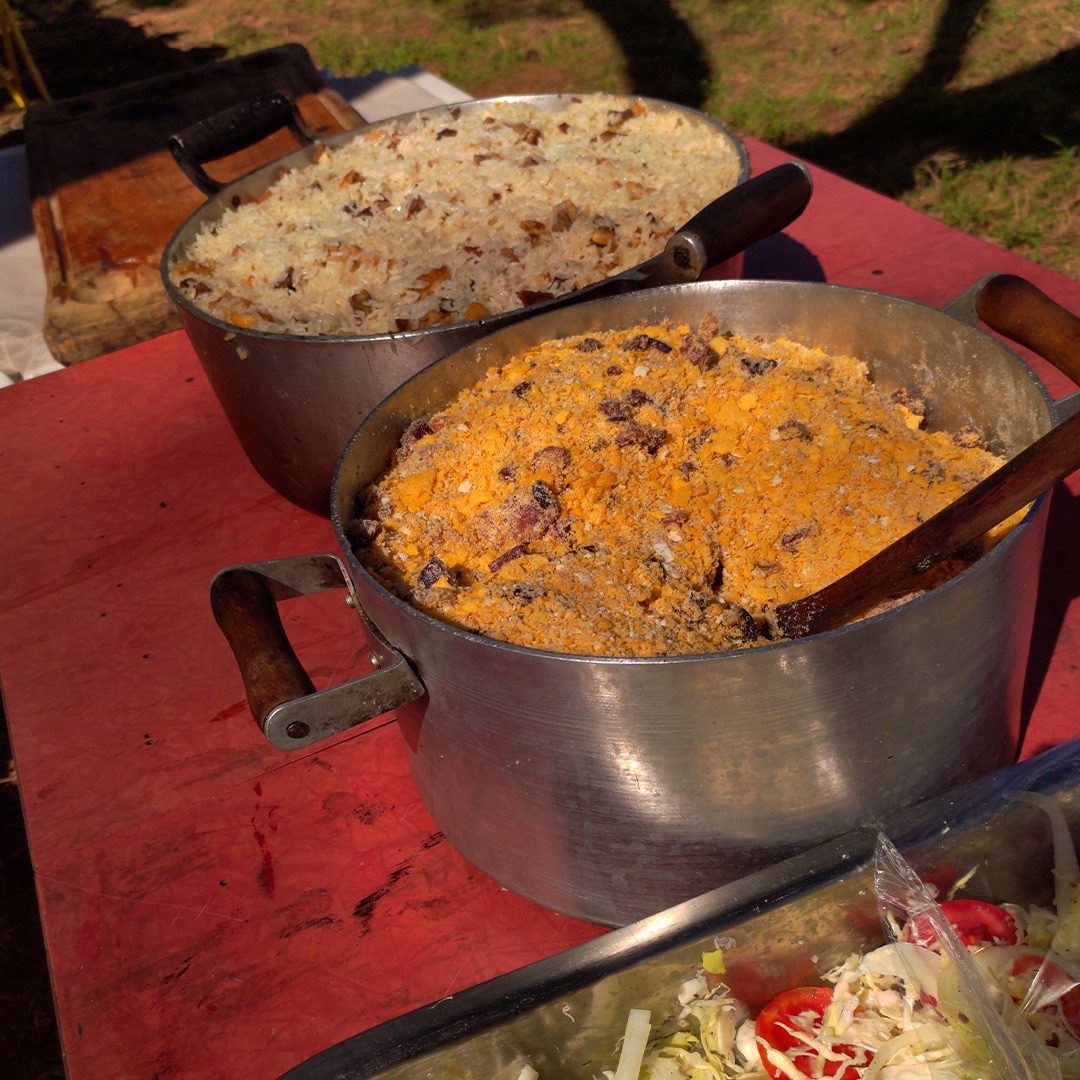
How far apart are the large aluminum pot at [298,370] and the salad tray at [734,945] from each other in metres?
0.68

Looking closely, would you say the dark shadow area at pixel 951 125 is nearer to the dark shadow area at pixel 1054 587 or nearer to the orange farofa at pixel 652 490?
the dark shadow area at pixel 1054 587

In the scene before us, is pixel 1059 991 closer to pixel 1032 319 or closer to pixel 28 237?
pixel 1032 319

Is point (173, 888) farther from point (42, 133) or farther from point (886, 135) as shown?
point (886, 135)

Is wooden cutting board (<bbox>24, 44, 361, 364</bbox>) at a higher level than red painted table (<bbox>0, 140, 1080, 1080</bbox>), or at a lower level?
higher

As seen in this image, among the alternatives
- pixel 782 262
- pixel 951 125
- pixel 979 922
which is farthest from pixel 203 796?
pixel 951 125

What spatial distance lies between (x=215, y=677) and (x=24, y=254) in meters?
1.71

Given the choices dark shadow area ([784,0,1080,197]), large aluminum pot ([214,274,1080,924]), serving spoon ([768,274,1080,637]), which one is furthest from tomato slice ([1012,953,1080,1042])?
dark shadow area ([784,0,1080,197])

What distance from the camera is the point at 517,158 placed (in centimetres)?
172

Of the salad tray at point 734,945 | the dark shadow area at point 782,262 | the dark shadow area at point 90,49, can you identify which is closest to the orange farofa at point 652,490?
the salad tray at point 734,945

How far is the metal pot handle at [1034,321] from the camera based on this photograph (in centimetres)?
93

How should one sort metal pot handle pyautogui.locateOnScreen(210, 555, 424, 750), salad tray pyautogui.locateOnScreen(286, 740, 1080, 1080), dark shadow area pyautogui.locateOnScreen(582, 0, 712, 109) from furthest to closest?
dark shadow area pyautogui.locateOnScreen(582, 0, 712, 109) < metal pot handle pyautogui.locateOnScreen(210, 555, 424, 750) < salad tray pyautogui.locateOnScreen(286, 740, 1080, 1080)

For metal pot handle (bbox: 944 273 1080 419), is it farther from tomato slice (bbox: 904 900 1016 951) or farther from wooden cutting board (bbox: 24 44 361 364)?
wooden cutting board (bbox: 24 44 361 364)

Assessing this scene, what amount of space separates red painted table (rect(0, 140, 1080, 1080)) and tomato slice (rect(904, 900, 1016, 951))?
33 centimetres

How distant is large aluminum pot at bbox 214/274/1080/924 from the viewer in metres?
0.72
